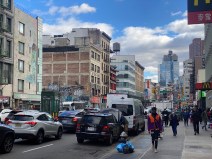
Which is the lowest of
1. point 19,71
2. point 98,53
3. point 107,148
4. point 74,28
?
point 107,148

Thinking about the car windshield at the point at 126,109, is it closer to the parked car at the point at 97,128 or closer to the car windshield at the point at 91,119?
the parked car at the point at 97,128

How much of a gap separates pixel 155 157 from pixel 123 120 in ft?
22.5

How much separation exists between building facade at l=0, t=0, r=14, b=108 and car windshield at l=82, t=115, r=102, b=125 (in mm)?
27592

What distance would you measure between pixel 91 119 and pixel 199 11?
22.9 ft

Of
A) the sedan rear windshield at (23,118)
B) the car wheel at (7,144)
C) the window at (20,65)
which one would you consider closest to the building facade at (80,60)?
the window at (20,65)

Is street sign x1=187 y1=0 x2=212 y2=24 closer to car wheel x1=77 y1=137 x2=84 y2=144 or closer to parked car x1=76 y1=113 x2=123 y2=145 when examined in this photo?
parked car x1=76 y1=113 x2=123 y2=145

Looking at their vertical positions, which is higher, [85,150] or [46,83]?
[46,83]

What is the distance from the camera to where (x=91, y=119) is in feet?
58.7

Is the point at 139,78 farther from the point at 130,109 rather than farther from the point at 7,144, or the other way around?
the point at 7,144

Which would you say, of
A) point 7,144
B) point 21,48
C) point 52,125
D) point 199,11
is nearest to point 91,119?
point 52,125

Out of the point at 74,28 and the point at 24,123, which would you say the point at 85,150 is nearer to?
the point at 24,123

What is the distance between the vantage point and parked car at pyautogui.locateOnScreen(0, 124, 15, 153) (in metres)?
14.0

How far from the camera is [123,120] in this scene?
2012 cm

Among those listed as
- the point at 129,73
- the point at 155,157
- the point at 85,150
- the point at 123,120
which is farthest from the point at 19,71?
the point at 129,73
